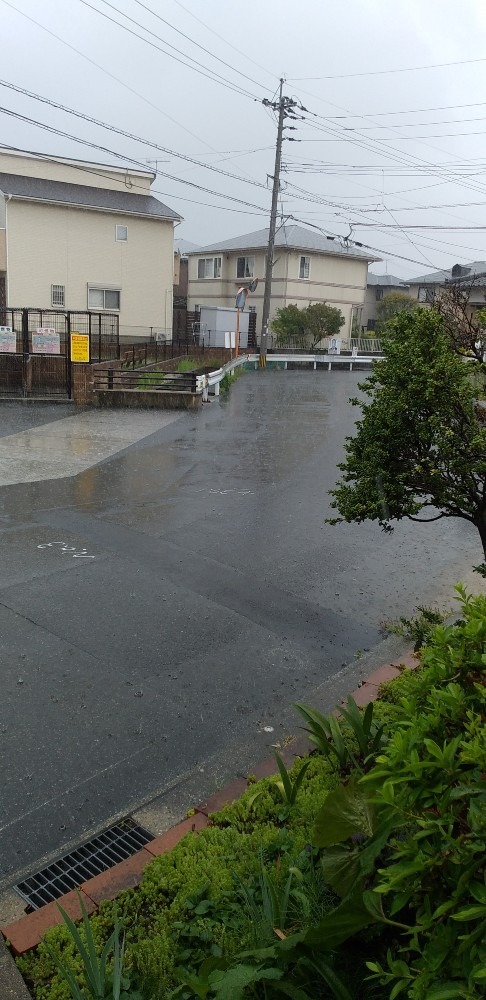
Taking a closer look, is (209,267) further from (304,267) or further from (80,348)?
(80,348)

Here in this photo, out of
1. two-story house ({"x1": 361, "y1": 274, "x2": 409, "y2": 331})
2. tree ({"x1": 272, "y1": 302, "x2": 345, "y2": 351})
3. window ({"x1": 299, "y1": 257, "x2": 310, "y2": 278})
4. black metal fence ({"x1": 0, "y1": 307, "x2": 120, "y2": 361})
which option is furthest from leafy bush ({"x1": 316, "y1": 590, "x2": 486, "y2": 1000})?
two-story house ({"x1": 361, "y1": 274, "x2": 409, "y2": 331})

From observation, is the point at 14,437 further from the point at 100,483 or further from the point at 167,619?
the point at 167,619

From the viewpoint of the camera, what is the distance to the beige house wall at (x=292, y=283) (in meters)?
46.1

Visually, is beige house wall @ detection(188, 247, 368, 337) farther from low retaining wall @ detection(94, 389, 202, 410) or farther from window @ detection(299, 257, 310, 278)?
low retaining wall @ detection(94, 389, 202, 410)

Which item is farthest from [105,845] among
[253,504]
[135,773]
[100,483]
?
[100,483]

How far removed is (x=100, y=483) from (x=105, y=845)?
7850mm

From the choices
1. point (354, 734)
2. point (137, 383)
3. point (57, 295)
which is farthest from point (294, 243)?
point (354, 734)

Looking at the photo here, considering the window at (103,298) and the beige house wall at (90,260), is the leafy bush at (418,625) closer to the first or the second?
the beige house wall at (90,260)

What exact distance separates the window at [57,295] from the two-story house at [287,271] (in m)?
16.4

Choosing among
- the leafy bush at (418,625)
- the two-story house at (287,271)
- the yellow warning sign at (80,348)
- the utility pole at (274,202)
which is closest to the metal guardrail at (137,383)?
the yellow warning sign at (80,348)

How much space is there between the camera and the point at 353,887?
2.10 m

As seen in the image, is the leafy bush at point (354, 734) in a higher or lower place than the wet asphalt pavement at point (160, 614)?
higher

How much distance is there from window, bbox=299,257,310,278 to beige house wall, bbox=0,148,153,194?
12.6m

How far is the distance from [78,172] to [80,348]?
20.3 meters
